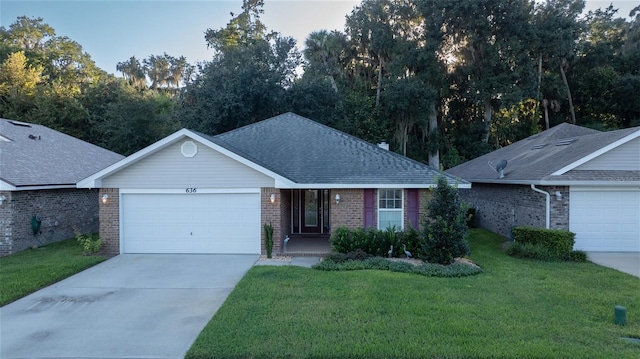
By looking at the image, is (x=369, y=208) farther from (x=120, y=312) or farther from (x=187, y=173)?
(x=120, y=312)

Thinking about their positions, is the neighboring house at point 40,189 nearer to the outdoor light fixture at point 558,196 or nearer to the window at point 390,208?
the window at point 390,208

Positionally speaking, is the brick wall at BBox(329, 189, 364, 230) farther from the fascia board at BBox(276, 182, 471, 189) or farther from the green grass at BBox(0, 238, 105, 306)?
the green grass at BBox(0, 238, 105, 306)

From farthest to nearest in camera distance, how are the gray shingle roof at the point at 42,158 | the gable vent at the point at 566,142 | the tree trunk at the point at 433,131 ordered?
the tree trunk at the point at 433,131 < the gable vent at the point at 566,142 < the gray shingle roof at the point at 42,158

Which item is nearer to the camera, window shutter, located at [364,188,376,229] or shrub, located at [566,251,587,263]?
shrub, located at [566,251,587,263]

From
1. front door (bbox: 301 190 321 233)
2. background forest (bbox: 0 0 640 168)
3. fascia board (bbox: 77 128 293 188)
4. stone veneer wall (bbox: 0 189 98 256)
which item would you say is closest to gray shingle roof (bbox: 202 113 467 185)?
fascia board (bbox: 77 128 293 188)

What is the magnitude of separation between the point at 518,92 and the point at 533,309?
2338cm

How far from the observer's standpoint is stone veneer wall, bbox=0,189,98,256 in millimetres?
11953

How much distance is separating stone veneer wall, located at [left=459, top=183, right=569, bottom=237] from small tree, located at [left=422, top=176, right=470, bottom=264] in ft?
13.8

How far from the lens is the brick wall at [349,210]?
11805 mm

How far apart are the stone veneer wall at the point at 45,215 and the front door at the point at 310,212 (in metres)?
9.28

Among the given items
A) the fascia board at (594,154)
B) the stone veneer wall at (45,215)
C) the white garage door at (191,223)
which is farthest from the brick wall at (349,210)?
the stone veneer wall at (45,215)

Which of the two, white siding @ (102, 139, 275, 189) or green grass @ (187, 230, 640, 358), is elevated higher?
white siding @ (102, 139, 275, 189)

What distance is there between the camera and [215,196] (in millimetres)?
11609

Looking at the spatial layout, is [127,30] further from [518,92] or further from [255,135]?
[518,92]
